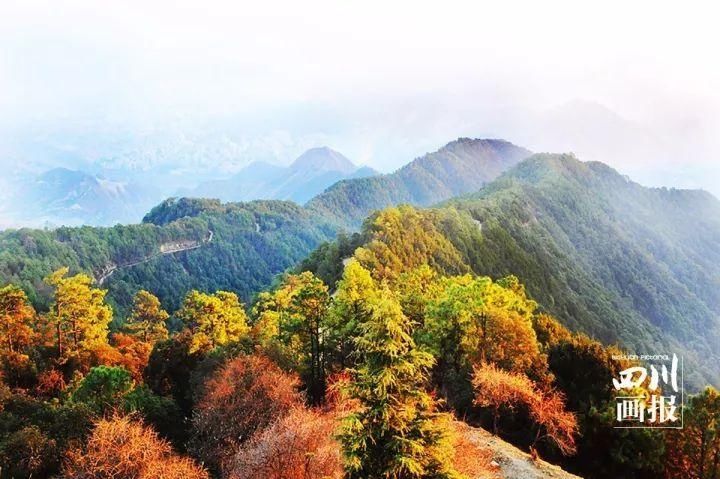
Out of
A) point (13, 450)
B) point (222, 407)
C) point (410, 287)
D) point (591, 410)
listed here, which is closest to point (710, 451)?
point (591, 410)

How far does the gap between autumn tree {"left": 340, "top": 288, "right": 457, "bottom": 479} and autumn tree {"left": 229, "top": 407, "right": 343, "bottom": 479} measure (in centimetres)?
472

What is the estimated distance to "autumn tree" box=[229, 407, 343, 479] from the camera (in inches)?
902

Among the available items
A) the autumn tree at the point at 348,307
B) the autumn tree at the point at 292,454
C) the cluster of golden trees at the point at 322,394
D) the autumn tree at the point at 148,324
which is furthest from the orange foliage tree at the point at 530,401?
the autumn tree at the point at 148,324

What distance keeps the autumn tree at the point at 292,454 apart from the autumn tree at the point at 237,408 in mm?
2521

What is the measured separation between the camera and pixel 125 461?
23.8 meters

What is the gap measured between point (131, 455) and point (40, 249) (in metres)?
157

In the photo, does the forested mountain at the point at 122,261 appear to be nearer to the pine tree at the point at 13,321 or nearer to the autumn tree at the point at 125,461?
the pine tree at the point at 13,321

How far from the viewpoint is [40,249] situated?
158 m

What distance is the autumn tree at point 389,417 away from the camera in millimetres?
16938

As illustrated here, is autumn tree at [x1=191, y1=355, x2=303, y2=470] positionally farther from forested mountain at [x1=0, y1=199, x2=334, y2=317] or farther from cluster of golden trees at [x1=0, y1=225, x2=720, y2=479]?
forested mountain at [x1=0, y1=199, x2=334, y2=317]

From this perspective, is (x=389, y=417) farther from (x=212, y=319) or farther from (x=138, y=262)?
(x=138, y=262)

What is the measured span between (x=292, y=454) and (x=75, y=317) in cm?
3562

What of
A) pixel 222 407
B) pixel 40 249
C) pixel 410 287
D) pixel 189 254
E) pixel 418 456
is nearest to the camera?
pixel 418 456

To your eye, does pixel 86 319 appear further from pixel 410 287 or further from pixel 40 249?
pixel 40 249
